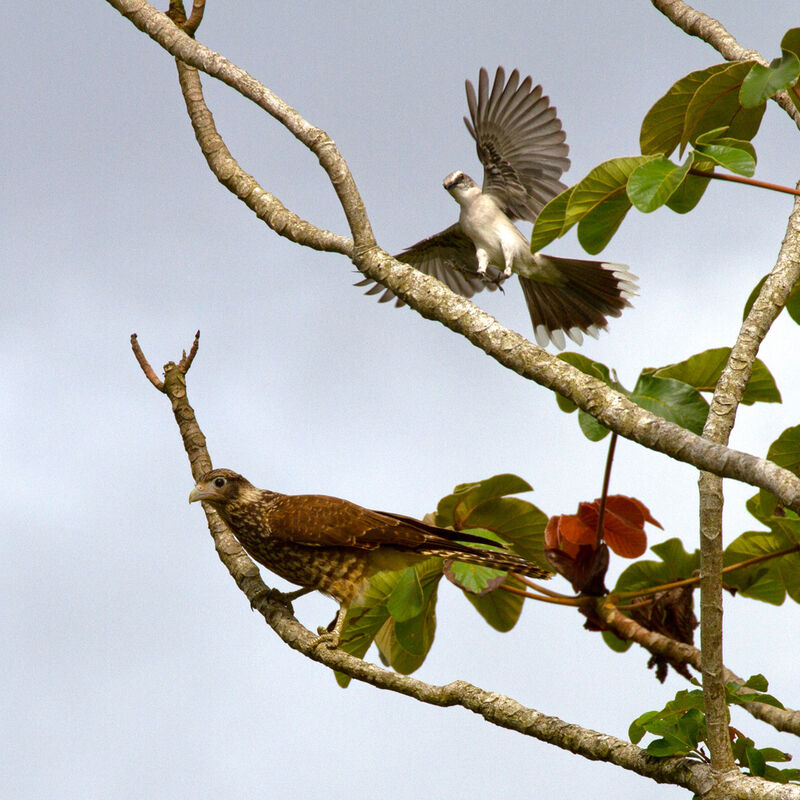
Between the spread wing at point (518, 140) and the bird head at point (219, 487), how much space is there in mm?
2809

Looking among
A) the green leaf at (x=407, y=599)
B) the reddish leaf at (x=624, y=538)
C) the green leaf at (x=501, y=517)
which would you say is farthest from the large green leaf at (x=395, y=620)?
the reddish leaf at (x=624, y=538)

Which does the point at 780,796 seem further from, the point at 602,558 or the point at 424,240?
the point at 424,240

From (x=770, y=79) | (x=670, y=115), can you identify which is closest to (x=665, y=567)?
(x=670, y=115)

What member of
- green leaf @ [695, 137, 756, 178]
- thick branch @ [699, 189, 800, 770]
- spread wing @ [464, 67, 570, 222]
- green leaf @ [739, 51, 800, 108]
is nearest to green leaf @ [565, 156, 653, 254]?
green leaf @ [695, 137, 756, 178]

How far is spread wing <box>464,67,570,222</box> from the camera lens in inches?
232

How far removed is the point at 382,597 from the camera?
414 centimetres

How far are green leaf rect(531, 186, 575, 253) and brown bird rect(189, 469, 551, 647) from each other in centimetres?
133

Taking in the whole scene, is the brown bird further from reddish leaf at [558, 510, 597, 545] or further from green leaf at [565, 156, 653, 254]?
green leaf at [565, 156, 653, 254]

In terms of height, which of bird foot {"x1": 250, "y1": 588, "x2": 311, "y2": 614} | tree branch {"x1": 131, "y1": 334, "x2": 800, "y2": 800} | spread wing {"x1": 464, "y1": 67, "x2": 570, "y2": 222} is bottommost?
tree branch {"x1": 131, "y1": 334, "x2": 800, "y2": 800}

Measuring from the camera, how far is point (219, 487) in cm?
459

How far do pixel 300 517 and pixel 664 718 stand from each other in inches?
72.3

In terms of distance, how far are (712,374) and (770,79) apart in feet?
3.60

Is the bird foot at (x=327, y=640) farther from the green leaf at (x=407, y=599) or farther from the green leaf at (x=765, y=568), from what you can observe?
the green leaf at (x=765, y=568)

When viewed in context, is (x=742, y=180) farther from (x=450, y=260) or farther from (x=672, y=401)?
(x=450, y=260)
